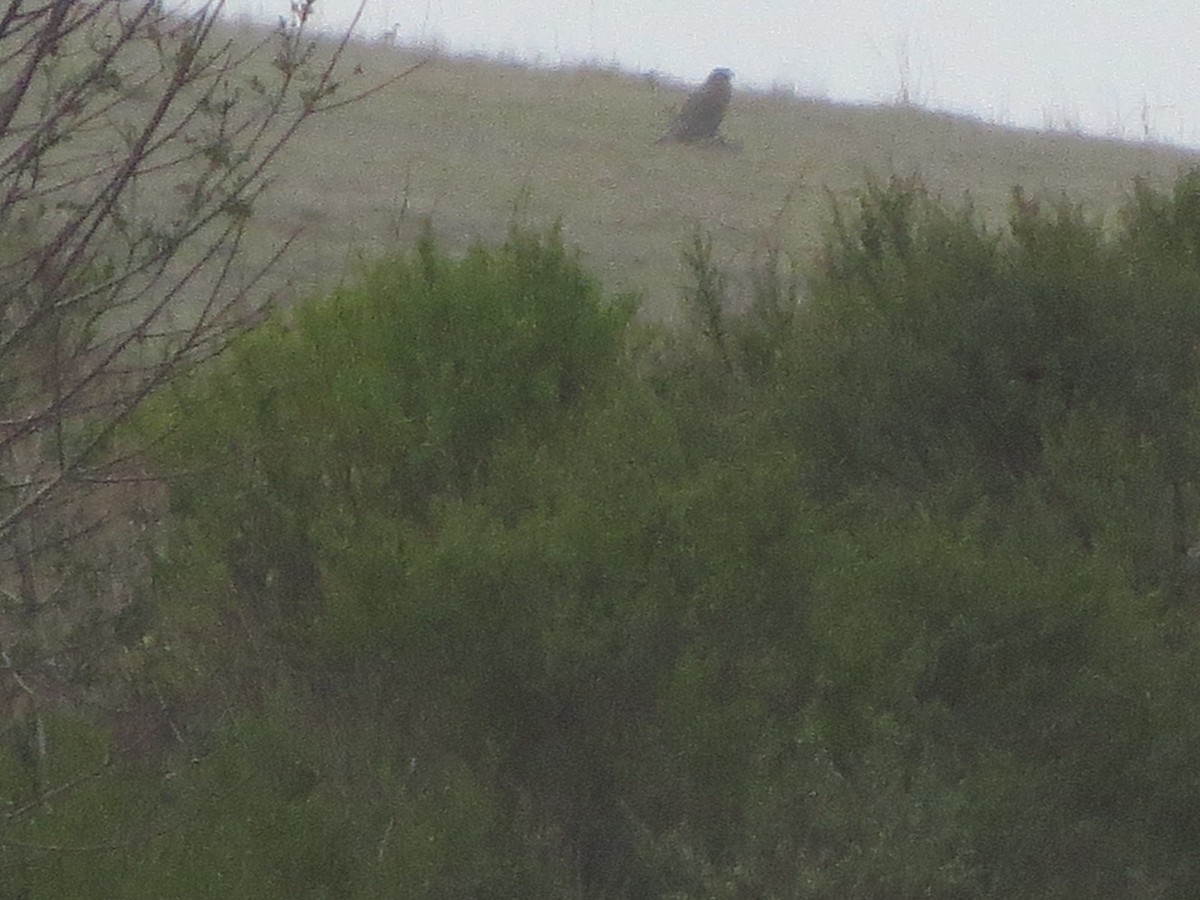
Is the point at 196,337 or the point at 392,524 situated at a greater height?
the point at 196,337

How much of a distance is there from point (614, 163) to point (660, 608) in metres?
19.6

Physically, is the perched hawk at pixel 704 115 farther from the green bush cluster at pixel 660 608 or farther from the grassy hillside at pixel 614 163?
the green bush cluster at pixel 660 608

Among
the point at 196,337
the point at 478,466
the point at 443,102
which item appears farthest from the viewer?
the point at 443,102

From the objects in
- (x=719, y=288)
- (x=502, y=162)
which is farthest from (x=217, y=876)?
(x=502, y=162)

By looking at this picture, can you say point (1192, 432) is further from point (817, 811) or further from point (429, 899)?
point (429, 899)

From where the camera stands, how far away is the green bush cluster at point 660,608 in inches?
175

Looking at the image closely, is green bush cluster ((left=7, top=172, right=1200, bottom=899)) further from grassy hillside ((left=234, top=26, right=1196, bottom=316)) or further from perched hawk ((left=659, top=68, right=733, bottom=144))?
perched hawk ((left=659, top=68, right=733, bottom=144))

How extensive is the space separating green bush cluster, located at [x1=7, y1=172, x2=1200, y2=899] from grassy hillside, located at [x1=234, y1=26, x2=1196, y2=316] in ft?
25.4

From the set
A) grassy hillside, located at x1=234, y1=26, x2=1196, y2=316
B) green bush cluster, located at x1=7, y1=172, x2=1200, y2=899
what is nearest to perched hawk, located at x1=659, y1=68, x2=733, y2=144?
grassy hillside, located at x1=234, y1=26, x2=1196, y2=316

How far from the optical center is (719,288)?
8750 mm

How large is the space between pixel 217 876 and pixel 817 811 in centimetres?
138

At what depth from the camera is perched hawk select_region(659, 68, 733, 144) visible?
25953 mm

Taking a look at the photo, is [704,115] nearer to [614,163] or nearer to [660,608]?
[614,163]

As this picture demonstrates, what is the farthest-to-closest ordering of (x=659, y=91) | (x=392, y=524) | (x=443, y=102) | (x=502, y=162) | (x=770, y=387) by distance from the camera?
1. (x=659, y=91)
2. (x=443, y=102)
3. (x=502, y=162)
4. (x=770, y=387)
5. (x=392, y=524)
